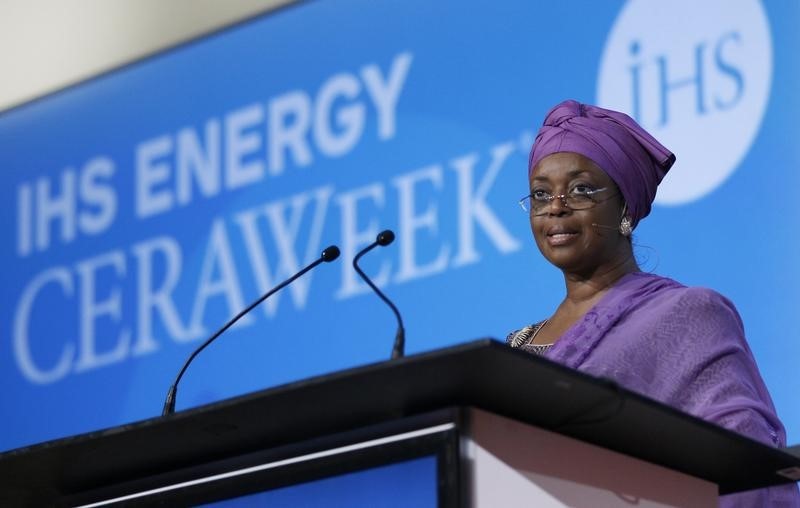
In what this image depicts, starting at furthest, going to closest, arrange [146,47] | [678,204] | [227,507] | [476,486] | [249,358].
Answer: [146,47] → [249,358] → [678,204] → [227,507] → [476,486]

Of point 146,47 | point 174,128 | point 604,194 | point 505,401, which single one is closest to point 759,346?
point 604,194

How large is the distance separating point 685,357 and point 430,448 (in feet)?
2.60

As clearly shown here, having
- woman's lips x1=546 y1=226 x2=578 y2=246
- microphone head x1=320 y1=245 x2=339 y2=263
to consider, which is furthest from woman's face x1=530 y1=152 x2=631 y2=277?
microphone head x1=320 y1=245 x2=339 y2=263

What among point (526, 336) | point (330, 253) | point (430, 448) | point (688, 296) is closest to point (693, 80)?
point (526, 336)

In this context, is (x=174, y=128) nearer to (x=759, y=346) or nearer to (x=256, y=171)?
(x=256, y=171)

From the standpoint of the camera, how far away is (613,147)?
2.42 metres

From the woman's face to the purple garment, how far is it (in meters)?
0.14

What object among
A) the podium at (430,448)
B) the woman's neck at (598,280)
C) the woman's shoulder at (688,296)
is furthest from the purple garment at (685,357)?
the podium at (430,448)

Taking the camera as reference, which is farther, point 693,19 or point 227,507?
point 693,19

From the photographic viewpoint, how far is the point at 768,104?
2.93 meters

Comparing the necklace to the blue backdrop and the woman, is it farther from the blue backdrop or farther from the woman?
the blue backdrop

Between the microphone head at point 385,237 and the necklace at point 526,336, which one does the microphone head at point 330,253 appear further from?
the necklace at point 526,336

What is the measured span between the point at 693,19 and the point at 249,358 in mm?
1481

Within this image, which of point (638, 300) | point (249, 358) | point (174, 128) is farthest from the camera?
point (174, 128)
